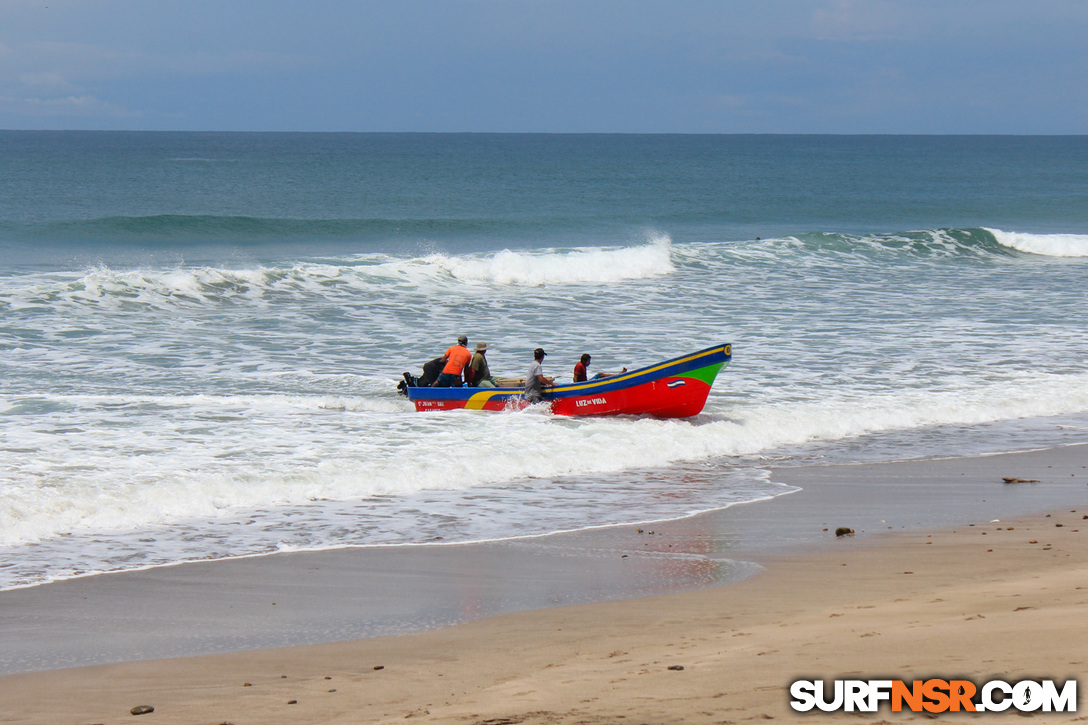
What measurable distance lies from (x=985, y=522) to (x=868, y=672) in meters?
5.23

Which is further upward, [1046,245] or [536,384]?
[1046,245]

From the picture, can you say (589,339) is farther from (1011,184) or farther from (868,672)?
(1011,184)

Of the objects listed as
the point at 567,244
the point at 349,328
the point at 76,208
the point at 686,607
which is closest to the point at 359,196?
the point at 76,208

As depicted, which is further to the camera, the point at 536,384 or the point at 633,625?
the point at 536,384

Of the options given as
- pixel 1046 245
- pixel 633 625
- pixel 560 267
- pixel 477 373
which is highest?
pixel 1046 245

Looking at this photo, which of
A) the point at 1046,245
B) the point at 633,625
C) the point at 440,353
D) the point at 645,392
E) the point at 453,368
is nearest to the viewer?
the point at 633,625

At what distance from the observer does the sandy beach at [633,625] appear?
5.36m

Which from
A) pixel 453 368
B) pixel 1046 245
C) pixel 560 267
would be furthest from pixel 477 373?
pixel 1046 245

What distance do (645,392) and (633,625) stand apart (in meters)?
8.18

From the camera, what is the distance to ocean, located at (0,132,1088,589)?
35.2 feet

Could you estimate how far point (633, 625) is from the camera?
6984 mm

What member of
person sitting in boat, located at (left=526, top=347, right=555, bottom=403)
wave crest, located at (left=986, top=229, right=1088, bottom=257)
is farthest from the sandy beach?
wave crest, located at (left=986, top=229, right=1088, bottom=257)

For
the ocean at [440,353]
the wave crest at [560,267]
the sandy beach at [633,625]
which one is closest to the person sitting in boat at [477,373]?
the ocean at [440,353]

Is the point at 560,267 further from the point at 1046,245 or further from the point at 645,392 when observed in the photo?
the point at 1046,245
